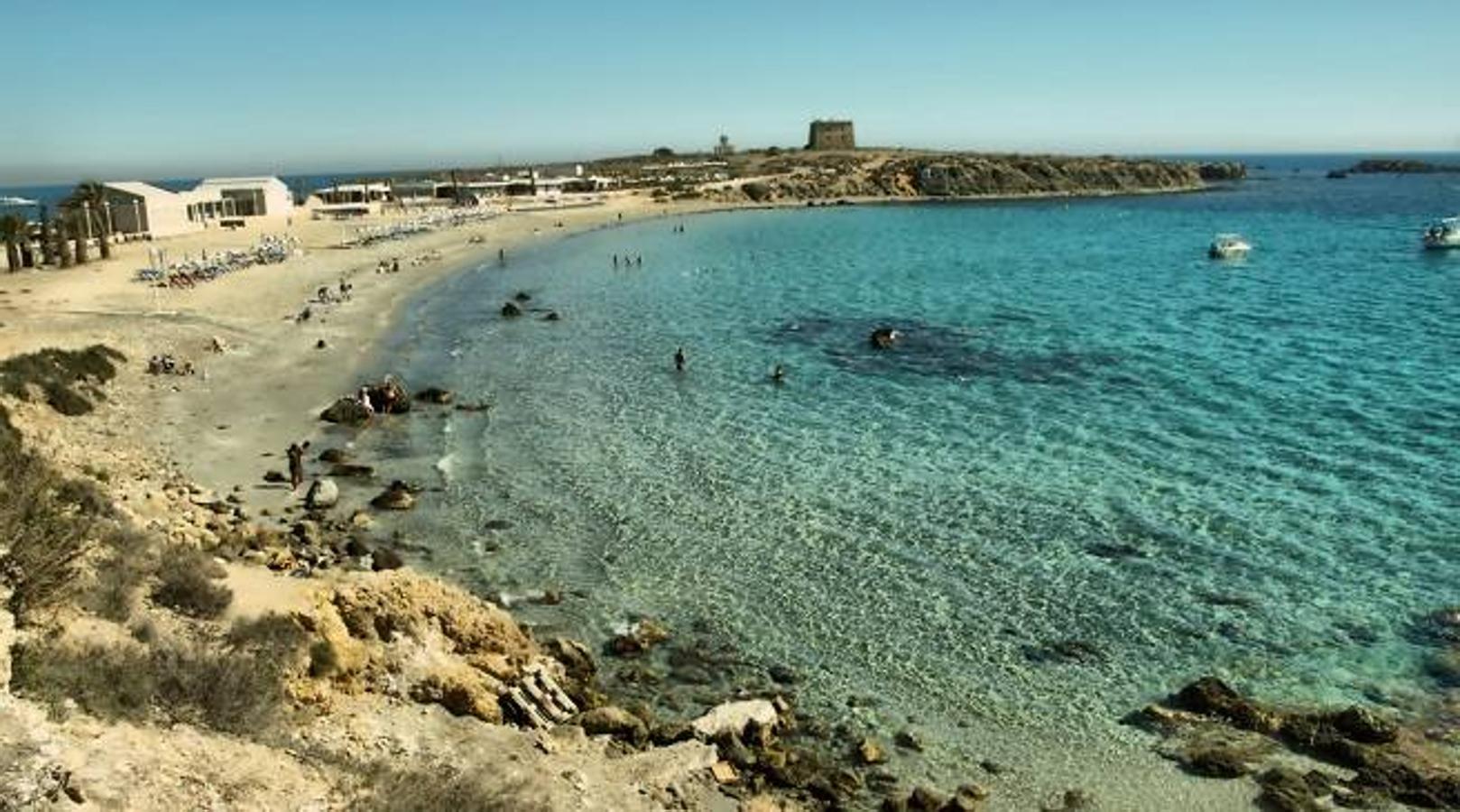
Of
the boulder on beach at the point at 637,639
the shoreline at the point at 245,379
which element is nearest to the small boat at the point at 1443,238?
the shoreline at the point at 245,379

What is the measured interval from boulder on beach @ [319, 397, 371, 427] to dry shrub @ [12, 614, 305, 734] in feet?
68.4

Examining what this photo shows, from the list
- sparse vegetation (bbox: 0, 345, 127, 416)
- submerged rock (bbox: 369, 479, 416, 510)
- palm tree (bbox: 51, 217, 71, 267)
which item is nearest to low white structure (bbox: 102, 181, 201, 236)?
palm tree (bbox: 51, 217, 71, 267)

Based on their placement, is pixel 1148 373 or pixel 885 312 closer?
pixel 1148 373

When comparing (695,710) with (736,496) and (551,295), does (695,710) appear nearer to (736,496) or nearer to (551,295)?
(736,496)

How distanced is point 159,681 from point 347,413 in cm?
2302

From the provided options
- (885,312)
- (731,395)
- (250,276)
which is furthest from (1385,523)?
(250,276)

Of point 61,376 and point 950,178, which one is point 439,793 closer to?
point 61,376

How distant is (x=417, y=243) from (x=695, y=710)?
77880mm

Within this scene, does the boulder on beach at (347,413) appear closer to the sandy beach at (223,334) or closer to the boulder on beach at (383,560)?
the sandy beach at (223,334)

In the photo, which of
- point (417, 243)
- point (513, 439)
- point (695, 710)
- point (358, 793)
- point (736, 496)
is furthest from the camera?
point (417, 243)

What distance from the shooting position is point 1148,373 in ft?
129

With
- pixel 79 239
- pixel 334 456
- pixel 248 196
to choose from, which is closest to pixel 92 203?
pixel 79 239

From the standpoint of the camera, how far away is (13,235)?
195ft

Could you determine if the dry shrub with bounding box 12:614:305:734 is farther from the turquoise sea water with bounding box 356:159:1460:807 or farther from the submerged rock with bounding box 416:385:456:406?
the submerged rock with bounding box 416:385:456:406
